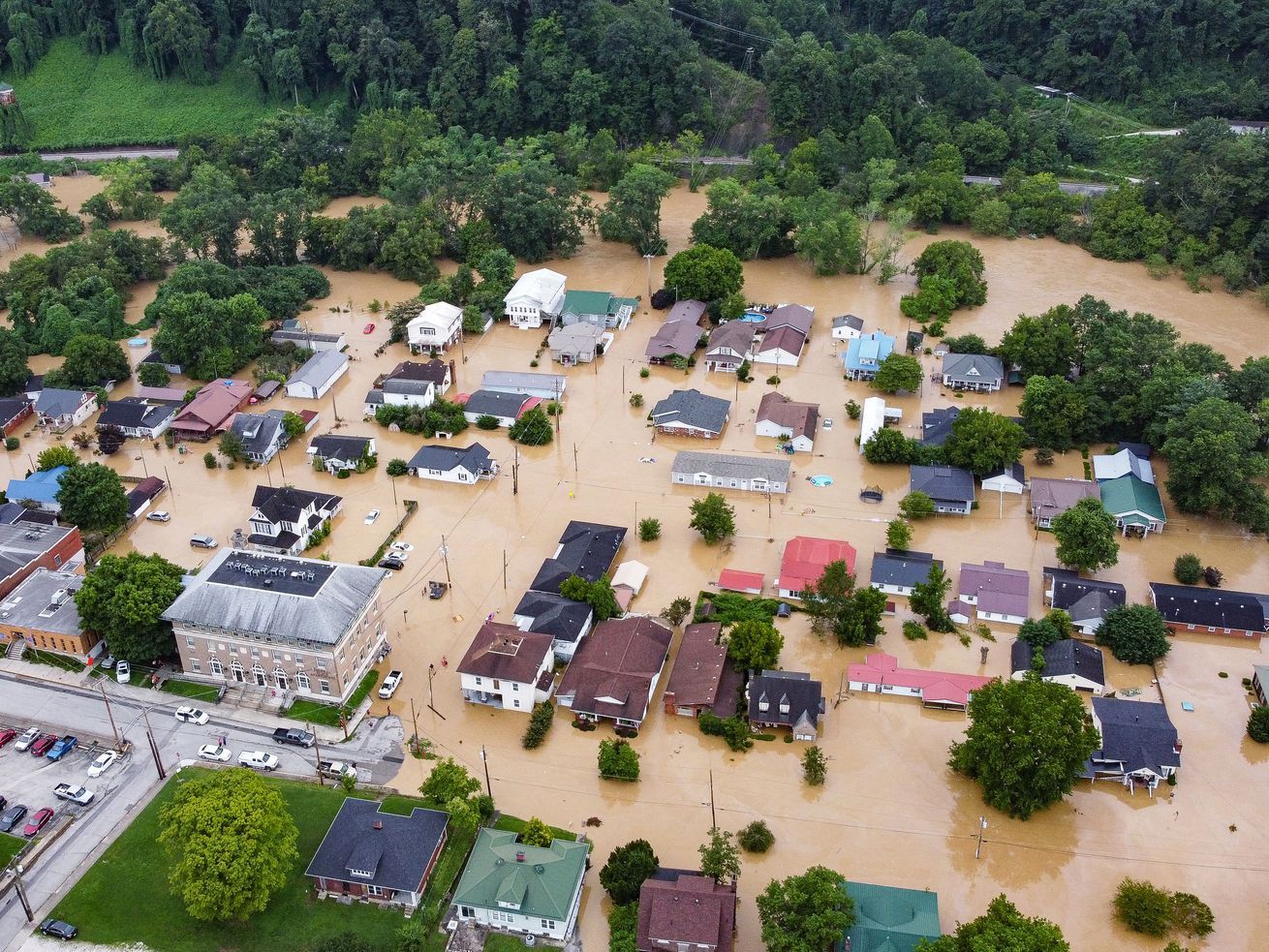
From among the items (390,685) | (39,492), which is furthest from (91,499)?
(390,685)

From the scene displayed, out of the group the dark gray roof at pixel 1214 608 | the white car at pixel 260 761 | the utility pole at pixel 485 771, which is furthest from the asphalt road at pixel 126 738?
the dark gray roof at pixel 1214 608

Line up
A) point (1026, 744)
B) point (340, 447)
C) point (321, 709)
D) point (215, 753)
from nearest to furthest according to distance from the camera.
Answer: point (1026, 744) → point (215, 753) → point (321, 709) → point (340, 447)

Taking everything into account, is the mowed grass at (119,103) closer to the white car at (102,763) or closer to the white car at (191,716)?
the white car at (191,716)

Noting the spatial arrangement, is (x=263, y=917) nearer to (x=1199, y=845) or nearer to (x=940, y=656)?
(x=940, y=656)

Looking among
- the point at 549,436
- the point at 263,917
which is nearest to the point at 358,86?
the point at 549,436

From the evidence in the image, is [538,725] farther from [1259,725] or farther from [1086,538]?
[1259,725]

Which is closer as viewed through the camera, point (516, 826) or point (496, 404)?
point (516, 826)

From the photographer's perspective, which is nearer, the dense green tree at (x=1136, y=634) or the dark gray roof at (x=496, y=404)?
the dense green tree at (x=1136, y=634)
